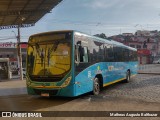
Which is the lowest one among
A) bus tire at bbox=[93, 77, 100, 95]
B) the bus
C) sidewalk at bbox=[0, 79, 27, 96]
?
sidewalk at bbox=[0, 79, 27, 96]

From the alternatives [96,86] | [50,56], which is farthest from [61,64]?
[96,86]

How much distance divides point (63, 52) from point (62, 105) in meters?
2.17

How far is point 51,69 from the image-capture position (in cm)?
1097

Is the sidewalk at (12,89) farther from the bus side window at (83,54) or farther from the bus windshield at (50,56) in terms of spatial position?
the bus side window at (83,54)

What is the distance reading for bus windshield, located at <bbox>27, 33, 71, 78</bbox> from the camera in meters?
10.8

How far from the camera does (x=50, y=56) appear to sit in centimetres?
1106

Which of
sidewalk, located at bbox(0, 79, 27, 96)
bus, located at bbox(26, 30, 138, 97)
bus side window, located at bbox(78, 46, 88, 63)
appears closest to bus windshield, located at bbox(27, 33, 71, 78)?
bus, located at bbox(26, 30, 138, 97)

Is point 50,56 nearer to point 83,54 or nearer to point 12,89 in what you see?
point 83,54

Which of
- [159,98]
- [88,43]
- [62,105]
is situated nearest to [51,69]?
[62,105]

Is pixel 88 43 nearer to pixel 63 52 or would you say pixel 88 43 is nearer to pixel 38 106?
pixel 63 52

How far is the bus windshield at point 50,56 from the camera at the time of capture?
1082 cm

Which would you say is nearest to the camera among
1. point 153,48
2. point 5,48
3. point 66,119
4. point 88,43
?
point 66,119

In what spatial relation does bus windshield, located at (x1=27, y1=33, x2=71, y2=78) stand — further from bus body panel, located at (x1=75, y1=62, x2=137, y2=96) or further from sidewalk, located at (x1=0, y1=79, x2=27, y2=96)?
sidewalk, located at (x1=0, y1=79, x2=27, y2=96)

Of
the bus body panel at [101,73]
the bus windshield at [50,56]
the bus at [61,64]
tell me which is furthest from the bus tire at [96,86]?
the bus windshield at [50,56]
